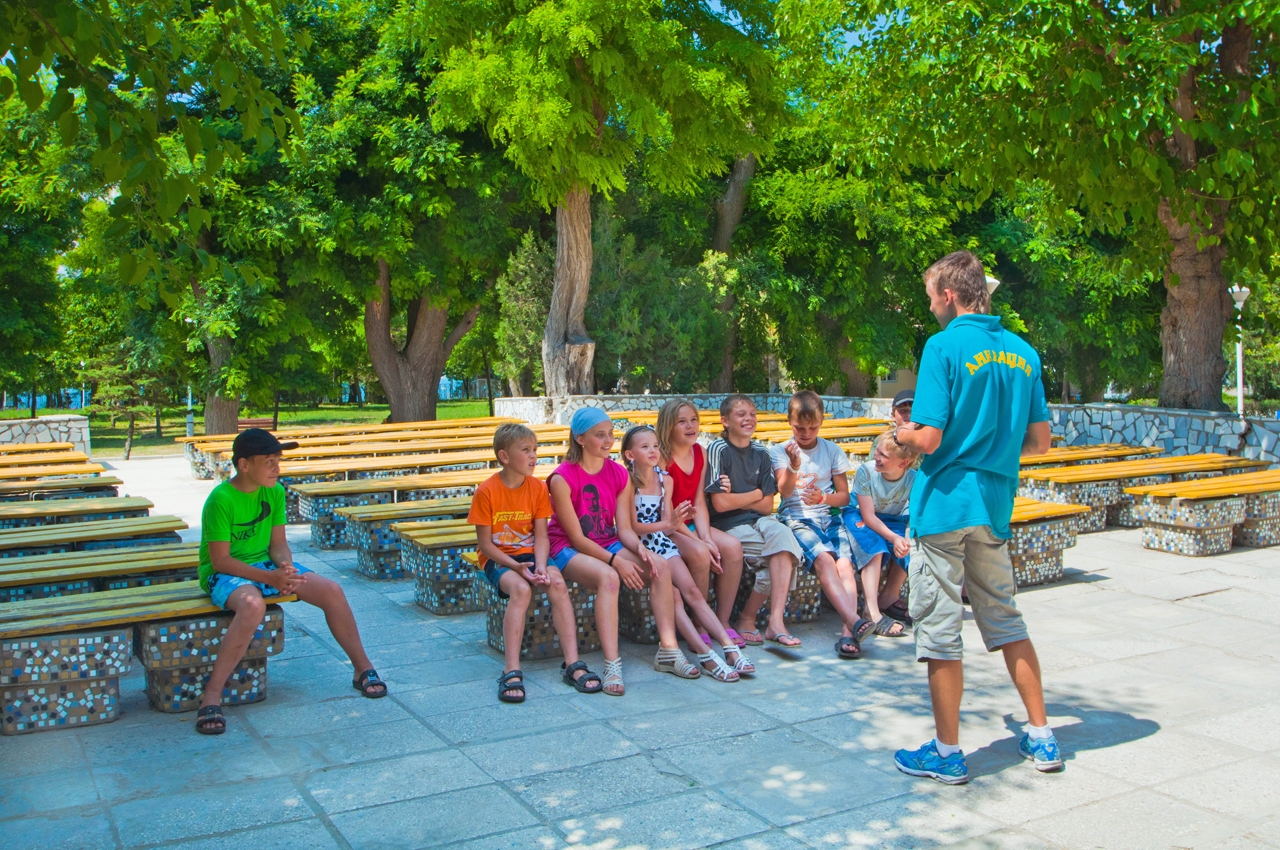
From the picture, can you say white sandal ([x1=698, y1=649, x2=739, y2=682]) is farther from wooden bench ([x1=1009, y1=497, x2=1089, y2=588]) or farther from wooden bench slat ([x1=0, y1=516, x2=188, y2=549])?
wooden bench slat ([x1=0, y1=516, x2=188, y2=549])

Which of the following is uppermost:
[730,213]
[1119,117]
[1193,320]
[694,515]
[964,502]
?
[730,213]

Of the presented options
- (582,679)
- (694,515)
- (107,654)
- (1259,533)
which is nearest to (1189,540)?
(1259,533)

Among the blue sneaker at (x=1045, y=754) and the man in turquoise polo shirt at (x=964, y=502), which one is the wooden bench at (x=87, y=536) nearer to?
the man in turquoise polo shirt at (x=964, y=502)

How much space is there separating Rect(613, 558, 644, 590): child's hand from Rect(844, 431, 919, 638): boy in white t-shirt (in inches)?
58.0

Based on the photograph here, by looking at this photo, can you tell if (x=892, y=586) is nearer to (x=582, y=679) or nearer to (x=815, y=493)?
(x=815, y=493)

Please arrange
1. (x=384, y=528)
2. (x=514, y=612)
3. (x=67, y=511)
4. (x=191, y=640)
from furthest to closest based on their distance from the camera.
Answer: (x=67, y=511)
(x=384, y=528)
(x=514, y=612)
(x=191, y=640)

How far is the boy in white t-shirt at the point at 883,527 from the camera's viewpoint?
616 centimetres

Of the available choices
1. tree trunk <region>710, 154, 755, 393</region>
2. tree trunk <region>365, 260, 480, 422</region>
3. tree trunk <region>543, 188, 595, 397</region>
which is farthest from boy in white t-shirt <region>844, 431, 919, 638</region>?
tree trunk <region>365, 260, 480, 422</region>

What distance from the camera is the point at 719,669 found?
5289 mm

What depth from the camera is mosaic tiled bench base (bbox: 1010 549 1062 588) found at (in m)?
7.30

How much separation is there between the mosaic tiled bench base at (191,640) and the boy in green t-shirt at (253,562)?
89 millimetres

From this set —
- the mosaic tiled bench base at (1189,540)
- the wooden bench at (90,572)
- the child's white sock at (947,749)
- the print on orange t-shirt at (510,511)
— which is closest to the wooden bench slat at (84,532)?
the wooden bench at (90,572)

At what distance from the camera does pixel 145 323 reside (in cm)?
2177

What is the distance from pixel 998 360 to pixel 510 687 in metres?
2.65
